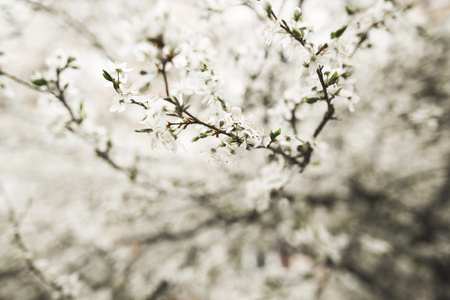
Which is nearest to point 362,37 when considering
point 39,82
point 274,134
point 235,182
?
point 274,134

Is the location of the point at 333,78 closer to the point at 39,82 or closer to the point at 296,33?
the point at 296,33

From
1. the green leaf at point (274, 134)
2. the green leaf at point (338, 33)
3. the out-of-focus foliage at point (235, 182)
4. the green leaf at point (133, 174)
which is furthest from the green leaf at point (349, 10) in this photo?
the green leaf at point (133, 174)

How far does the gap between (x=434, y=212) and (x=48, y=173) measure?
9.22 meters

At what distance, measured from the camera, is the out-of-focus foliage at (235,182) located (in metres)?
2.12

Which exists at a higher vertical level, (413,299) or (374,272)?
(374,272)

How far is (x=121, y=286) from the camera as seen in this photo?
398cm

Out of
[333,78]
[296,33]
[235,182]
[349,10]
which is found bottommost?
[333,78]

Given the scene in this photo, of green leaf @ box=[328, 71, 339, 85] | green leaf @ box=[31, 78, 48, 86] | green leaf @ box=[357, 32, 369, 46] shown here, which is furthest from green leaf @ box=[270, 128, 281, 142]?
→ green leaf @ box=[31, 78, 48, 86]

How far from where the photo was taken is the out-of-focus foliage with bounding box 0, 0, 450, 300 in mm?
2121

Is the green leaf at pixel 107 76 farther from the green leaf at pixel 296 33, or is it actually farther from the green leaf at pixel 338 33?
the green leaf at pixel 338 33

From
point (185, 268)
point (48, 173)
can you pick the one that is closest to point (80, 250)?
point (185, 268)

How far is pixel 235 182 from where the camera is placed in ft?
13.7

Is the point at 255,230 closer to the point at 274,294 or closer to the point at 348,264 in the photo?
the point at 274,294

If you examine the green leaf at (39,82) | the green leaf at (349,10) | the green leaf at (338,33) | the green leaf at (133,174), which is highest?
the green leaf at (349,10)
